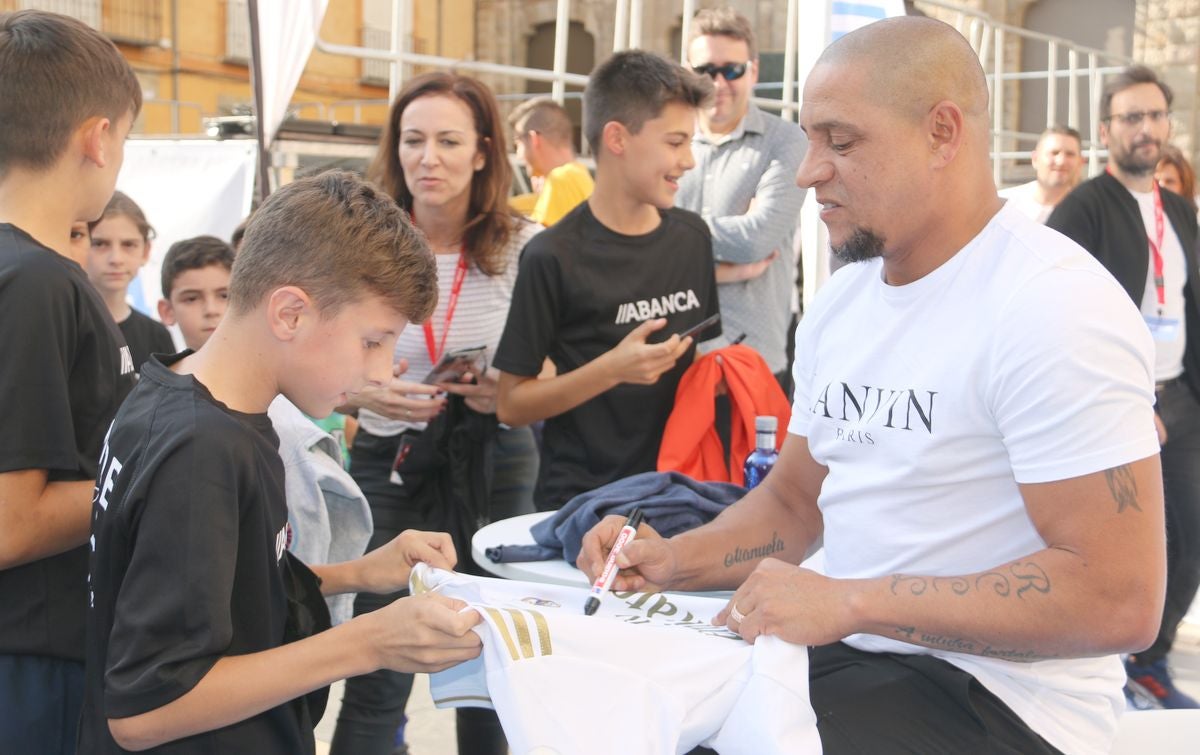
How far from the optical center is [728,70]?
429cm

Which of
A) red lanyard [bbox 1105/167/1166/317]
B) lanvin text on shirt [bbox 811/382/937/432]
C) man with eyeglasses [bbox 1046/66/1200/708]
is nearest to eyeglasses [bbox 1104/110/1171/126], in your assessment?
man with eyeglasses [bbox 1046/66/1200/708]

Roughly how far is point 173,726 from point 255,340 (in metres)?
0.53

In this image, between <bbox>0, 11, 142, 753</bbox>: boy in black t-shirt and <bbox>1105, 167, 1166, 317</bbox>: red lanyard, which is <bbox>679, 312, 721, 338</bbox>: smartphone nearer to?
<bbox>0, 11, 142, 753</bbox>: boy in black t-shirt

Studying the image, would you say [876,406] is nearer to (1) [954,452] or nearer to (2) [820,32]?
(1) [954,452]

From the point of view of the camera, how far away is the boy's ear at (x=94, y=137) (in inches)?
79.2

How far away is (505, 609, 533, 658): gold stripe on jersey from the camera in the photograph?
1.58 m

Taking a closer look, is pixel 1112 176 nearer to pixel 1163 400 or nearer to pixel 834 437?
pixel 1163 400

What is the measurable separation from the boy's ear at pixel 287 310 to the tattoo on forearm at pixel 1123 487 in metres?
1.13

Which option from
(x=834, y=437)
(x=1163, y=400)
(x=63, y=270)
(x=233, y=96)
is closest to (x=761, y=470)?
(x=834, y=437)

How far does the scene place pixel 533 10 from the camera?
77.8ft

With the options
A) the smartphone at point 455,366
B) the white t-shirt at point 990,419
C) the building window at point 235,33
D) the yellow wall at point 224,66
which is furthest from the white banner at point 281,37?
the building window at point 235,33

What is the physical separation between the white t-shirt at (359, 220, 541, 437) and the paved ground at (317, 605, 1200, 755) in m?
1.04

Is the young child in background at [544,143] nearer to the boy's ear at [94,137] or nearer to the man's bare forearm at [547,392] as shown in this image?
the man's bare forearm at [547,392]

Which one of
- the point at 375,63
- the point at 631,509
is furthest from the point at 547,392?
the point at 375,63
